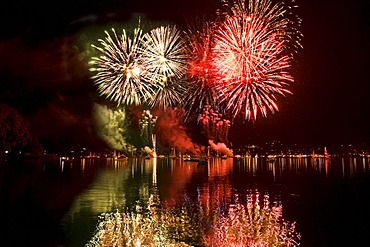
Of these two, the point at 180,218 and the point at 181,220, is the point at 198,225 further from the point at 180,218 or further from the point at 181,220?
the point at 180,218

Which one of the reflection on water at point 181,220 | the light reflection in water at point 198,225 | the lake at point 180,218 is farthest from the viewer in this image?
the lake at point 180,218

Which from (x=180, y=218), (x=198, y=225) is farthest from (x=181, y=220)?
(x=198, y=225)

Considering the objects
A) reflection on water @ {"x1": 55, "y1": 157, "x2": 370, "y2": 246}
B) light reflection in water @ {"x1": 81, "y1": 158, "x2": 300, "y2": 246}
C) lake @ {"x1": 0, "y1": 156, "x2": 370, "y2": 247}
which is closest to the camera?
light reflection in water @ {"x1": 81, "y1": 158, "x2": 300, "y2": 246}

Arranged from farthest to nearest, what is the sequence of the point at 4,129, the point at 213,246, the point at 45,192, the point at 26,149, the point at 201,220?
the point at 26,149
the point at 4,129
the point at 45,192
the point at 201,220
the point at 213,246

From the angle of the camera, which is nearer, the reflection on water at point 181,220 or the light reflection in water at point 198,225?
the light reflection in water at point 198,225

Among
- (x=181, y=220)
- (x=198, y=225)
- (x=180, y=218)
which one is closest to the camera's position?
(x=198, y=225)

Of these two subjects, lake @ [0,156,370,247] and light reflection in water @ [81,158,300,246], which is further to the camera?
lake @ [0,156,370,247]

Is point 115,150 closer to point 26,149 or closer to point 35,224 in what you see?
point 26,149

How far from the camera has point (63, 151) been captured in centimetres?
9556

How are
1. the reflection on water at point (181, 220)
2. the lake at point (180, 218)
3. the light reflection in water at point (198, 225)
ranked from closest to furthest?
the light reflection in water at point (198, 225)
the reflection on water at point (181, 220)
the lake at point (180, 218)

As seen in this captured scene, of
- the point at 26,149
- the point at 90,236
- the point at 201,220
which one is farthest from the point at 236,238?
the point at 26,149

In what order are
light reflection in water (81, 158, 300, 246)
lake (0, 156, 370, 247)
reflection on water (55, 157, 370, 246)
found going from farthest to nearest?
lake (0, 156, 370, 247)
reflection on water (55, 157, 370, 246)
light reflection in water (81, 158, 300, 246)

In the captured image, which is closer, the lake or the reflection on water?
the reflection on water

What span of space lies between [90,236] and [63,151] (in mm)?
86424
